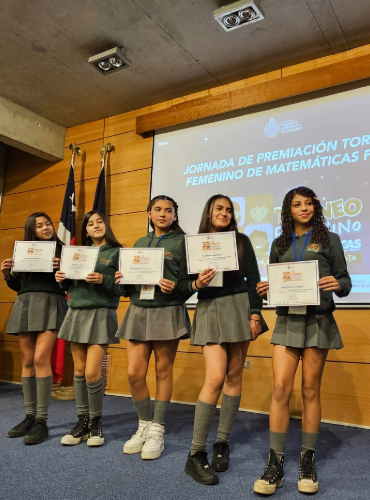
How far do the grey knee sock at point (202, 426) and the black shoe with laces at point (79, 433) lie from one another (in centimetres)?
80

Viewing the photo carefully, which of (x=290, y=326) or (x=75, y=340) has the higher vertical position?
(x=290, y=326)

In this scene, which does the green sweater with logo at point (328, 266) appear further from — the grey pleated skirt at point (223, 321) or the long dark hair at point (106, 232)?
the long dark hair at point (106, 232)

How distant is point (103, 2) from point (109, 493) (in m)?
3.28

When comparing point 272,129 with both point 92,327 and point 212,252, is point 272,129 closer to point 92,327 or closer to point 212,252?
point 212,252

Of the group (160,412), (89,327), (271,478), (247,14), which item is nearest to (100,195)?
(247,14)

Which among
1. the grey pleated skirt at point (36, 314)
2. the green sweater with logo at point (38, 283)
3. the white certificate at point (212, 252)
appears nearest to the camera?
the white certificate at point (212, 252)

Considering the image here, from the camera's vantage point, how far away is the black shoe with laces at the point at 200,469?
1.91 meters

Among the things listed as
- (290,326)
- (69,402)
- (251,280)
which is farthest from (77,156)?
(290,326)

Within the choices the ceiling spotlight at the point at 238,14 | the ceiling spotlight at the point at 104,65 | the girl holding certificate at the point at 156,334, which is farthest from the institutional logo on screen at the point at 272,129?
the girl holding certificate at the point at 156,334

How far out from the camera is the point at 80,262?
262cm

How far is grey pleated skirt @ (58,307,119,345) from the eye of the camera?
2.56 metres

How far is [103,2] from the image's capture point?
331 cm

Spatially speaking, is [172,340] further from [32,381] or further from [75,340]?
[32,381]

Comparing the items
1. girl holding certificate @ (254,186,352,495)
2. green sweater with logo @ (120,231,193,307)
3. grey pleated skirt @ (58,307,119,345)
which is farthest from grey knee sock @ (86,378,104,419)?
girl holding certificate @ (254,186,352,495)
